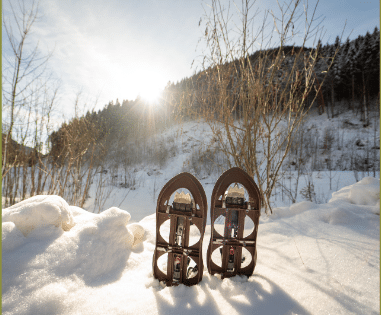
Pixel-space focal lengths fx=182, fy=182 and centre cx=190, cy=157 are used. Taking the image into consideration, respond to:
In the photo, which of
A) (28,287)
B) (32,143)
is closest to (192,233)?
(28,287)

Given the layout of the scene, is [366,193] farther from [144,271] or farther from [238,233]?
[144,271]

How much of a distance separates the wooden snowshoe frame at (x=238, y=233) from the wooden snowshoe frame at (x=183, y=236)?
3.6 inches

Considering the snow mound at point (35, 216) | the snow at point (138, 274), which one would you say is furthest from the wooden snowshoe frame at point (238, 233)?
the snow mound at point (35, 216)

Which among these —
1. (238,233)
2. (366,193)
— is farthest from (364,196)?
(238,233)

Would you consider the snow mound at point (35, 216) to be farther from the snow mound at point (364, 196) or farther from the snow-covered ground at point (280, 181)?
the snow mound at point (364, 196)

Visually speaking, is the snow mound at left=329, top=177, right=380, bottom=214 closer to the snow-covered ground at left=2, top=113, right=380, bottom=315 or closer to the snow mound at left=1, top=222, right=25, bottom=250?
the snow-covered ground at left=2, top=113, right=380, bottom=315

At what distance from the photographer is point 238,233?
1086 millimetres

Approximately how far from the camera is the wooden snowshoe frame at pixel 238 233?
1.06m

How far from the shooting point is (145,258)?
50.1 inches

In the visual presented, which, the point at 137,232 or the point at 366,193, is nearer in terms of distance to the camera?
the point at 137,232

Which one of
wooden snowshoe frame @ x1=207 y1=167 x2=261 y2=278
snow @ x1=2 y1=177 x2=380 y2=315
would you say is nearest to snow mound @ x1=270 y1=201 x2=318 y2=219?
snow @ x1=2 y1=177 x2=380 y2=315

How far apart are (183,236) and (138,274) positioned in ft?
1.25

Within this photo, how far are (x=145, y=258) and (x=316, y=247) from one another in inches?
47.2

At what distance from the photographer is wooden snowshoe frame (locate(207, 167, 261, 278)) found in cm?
106
